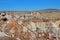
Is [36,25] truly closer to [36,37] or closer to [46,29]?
[46,29]

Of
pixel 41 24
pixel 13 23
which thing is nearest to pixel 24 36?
pixel 13 23

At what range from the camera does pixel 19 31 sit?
11148mm

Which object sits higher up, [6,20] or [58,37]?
[6,20]

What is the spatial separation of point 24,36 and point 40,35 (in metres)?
1.50

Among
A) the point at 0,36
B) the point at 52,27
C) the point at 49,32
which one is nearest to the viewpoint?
the point at 0,36

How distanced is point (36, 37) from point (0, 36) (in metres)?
3.17

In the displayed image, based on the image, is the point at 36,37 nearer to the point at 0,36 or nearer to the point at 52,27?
the point at 52,27

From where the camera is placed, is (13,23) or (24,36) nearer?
(24,36)

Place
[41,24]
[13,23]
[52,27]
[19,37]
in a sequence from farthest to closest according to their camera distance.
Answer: [41,24], [52,27], [13,23], [19,37]

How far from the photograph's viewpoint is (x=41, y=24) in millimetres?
14695

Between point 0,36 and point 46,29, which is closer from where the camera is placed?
point 0,36

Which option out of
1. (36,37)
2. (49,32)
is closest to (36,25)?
(49,32)

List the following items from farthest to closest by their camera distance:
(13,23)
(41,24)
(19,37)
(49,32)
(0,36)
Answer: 1. (41,24)
2. (49,32)
3. (13,23)
4. (19,37)
5. (0,36)

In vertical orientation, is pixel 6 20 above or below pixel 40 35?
above
